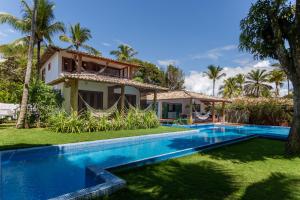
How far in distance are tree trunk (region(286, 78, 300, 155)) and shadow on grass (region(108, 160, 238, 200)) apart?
3.46 meters

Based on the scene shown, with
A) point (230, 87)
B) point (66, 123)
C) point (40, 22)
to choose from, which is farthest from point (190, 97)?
point (230, 87)

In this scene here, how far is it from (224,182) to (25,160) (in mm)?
6442

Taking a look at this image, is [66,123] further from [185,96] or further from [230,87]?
[230,87]

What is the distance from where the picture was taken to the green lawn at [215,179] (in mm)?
4098

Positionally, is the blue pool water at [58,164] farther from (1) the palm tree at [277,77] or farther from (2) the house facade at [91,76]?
(1) the palm tree at [277,77]

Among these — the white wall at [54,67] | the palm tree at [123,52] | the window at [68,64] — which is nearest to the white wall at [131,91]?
the window at [68,64]

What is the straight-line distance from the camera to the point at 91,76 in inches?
598

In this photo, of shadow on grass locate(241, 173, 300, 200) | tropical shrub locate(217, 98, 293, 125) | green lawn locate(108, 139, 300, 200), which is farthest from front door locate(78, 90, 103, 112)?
tropical shrub locate(217, 98, 293, 125)

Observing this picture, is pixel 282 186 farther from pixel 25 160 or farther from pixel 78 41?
pixel 78 41

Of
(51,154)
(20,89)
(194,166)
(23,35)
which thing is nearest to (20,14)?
(23,35)

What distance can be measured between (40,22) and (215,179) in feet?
59.7

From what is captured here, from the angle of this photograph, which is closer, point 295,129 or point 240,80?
point 295,129

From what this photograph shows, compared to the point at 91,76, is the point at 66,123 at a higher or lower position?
lower

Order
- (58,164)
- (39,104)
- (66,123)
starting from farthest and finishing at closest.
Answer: (39,104)
(66,123)
(58,164)
